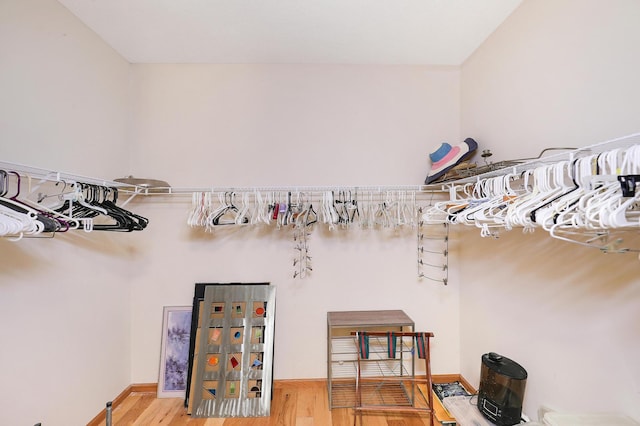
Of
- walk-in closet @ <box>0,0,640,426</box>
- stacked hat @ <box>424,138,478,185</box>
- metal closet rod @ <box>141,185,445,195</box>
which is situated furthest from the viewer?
metal closet rod @ <box>141,185,445,195</box>

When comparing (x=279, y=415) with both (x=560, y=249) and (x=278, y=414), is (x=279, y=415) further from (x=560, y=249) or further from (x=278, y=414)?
(x=560, y=249)

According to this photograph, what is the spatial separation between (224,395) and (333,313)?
1066 millimetres

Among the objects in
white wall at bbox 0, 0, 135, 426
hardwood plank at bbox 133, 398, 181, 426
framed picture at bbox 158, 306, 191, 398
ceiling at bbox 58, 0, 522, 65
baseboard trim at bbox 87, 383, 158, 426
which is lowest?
hardwood plank at bbox 133, 398, 181, 426

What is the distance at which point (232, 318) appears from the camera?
85.4 inches

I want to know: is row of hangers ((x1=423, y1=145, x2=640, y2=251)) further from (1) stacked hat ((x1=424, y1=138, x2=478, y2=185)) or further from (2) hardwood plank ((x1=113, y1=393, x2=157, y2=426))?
(2) hardwood plank ((x1=113, y1=393, x2=157, y2=426))

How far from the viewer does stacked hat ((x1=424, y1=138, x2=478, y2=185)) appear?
2008 mm

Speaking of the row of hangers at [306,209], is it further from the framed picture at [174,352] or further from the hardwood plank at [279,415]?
the hardwood plank at [279,415]

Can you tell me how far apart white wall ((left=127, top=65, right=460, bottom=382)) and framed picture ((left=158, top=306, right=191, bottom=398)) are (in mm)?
95

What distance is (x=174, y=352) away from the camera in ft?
7.39

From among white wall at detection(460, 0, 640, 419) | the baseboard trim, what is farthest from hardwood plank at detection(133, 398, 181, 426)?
white wall at detection(460, 0, 640, 419)

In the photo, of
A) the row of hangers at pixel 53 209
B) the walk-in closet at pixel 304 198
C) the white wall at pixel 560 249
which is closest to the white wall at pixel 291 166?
the walk-in closet at pixel 304 198

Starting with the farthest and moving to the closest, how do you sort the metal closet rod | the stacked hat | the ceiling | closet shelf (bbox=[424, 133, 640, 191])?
the metal closet rod
the stacked hat
the ceiling
closet shelf (bbox=[424, 133, 640, 191])

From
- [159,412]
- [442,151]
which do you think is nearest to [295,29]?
[442,151]

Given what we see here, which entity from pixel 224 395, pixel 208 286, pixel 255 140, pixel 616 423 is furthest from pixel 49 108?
A: pixel 616 423
